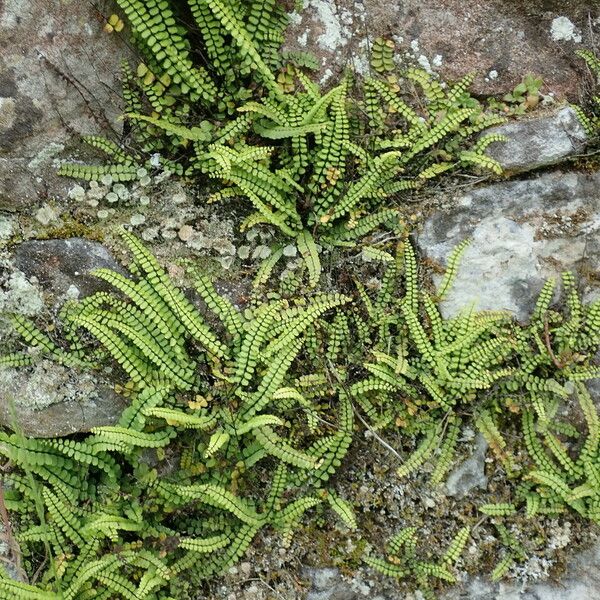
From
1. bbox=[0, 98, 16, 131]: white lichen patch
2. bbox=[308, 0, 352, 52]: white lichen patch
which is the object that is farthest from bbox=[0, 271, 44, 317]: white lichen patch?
bbox=[308, 0, 352, 52]: white lichen patch

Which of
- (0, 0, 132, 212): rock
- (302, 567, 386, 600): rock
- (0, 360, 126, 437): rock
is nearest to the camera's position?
(0, 0, 132, 212): rock

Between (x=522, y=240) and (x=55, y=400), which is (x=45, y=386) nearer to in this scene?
(x=55, y=400)

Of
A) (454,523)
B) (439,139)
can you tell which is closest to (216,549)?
(454,523)

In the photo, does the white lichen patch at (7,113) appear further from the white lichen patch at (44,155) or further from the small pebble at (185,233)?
the small pebble at (185,233)

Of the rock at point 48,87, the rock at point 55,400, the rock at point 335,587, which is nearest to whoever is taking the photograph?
the rock at point 48,87

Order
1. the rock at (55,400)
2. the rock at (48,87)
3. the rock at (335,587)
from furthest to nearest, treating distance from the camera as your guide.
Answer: the rock at (335,587), the rock at (55,400), the rock at (48,87)

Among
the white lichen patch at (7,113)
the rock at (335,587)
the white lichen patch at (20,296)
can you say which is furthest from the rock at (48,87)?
the rock at (335,587)

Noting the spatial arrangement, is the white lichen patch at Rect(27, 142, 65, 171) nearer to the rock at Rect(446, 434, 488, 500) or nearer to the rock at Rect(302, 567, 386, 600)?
the rock at Rect(302, 567, 386, 600)
